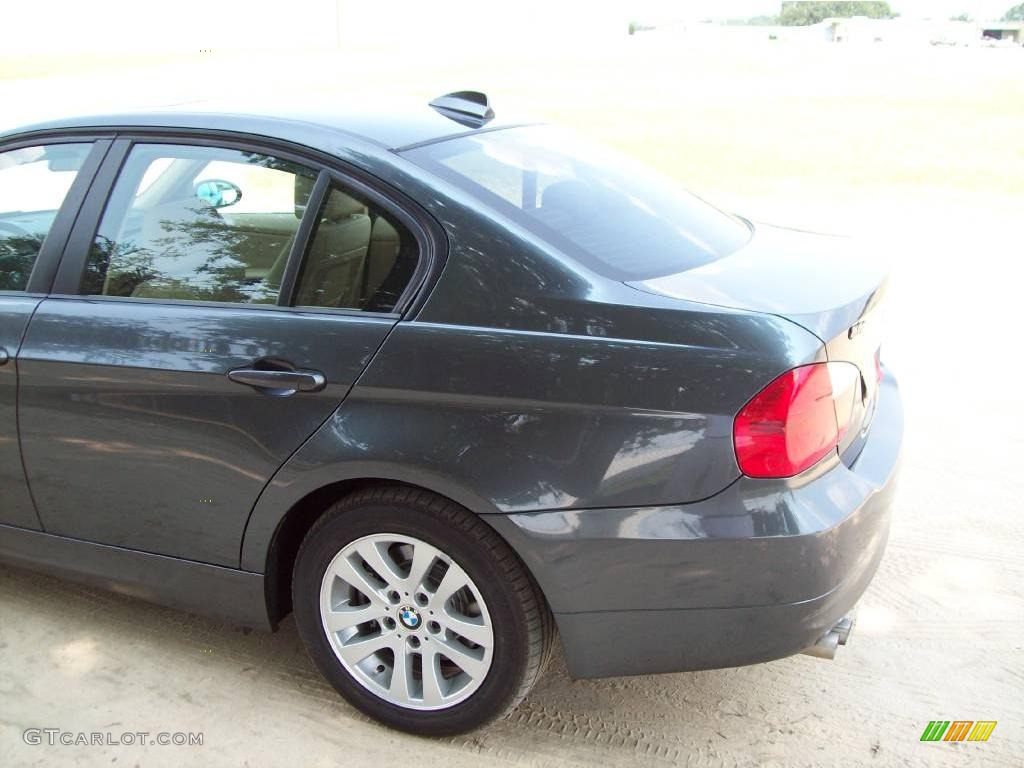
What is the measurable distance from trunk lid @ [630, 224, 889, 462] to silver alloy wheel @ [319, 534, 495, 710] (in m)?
0.89

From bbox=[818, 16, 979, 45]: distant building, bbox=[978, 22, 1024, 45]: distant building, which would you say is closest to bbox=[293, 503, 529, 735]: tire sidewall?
bbox=[818, 16, 979, 45]: distant building

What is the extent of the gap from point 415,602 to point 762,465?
0.95m

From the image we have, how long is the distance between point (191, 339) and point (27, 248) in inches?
31.9

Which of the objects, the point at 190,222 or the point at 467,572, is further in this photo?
the point at 190,222

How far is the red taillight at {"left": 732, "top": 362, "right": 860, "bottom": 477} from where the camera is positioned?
89.4 inches

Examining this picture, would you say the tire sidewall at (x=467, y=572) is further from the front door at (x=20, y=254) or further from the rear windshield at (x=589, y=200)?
the front door at (x=20, y=254)

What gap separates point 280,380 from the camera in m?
2.59

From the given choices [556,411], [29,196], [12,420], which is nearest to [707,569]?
[556,411]

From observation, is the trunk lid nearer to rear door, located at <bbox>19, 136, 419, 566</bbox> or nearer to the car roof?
rear door, located at <bbox>19, 136, 419, 566</bbox>

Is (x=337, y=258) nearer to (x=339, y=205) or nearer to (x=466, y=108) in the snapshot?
(x=339, y=205)

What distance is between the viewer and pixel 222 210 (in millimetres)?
2977

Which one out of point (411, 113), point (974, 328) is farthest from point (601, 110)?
point (411, 113)

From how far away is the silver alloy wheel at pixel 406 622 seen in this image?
2.58 meters

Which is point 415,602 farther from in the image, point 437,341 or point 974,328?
point 974,328
